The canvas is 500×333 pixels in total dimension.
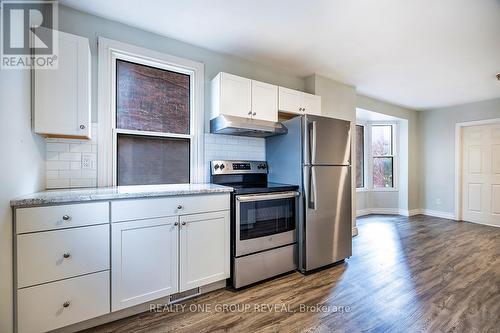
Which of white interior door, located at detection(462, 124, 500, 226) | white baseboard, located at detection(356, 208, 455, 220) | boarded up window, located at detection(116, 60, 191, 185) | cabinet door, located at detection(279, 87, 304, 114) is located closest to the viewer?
boarded up window, located at detection(116, 60, 191, 185)

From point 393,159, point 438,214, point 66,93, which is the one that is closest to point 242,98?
point 66,93

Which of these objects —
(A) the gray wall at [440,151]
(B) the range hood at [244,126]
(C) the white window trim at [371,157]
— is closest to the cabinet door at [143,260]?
(B) the range hood at [244,126]

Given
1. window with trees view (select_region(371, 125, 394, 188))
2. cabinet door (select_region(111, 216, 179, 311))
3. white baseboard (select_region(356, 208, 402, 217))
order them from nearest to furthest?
cabinet door (select_region(111, 216, 179, 311))
white baseboard (select_region(356, 208, 402, 217))
window with trees view (select_region(371, 125, 394, 188))

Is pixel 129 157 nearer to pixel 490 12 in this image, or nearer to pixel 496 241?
pixel 490 12

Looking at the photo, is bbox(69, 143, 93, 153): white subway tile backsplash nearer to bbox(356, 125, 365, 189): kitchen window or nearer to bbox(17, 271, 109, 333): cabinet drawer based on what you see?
bbox(17, 271, 109, 333): cabinet drawer

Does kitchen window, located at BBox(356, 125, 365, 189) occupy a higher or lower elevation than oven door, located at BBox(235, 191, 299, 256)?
higher

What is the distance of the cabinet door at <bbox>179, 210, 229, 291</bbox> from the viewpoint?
6.40 feet

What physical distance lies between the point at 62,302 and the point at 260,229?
1588 mm

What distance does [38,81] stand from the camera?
1699 mm

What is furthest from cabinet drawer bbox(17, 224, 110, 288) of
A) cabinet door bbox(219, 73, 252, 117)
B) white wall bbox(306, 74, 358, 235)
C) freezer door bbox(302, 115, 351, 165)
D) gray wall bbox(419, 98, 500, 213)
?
gray wall bbox(419, 98, 500, 213)

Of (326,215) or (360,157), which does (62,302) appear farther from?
(360,157)

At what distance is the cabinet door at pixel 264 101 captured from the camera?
268cm

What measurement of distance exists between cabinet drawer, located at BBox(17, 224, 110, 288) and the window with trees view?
5.78 metres

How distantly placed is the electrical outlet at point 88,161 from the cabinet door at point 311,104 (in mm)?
2513
